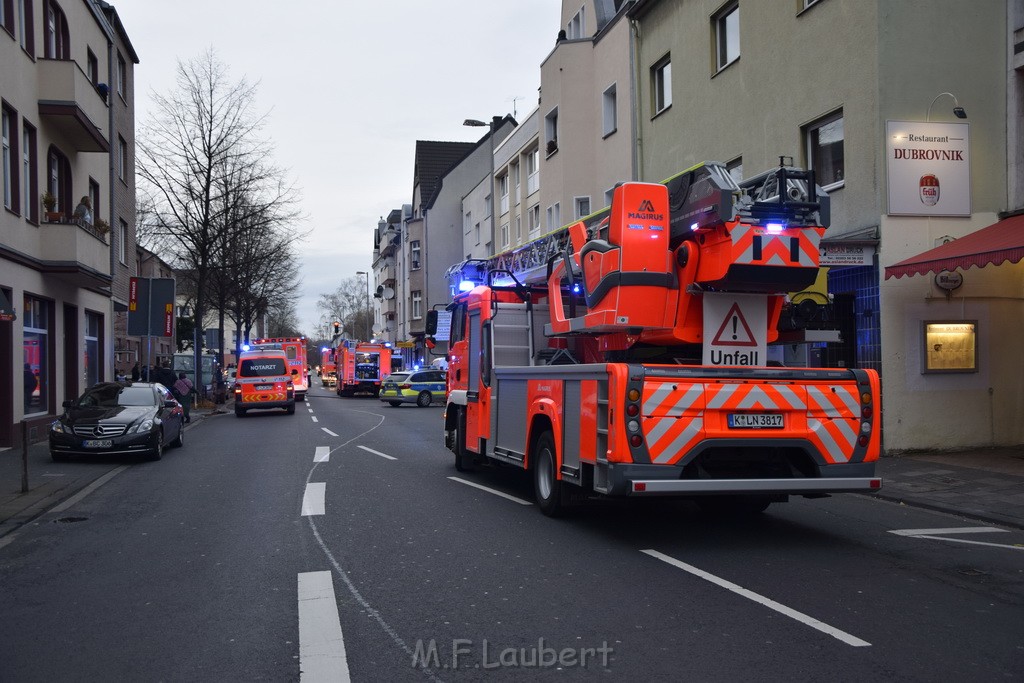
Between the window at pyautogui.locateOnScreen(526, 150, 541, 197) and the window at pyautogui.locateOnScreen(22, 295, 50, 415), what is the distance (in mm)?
18670

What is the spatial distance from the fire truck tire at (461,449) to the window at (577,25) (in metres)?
18.6

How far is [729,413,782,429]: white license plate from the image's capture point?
7.67 m

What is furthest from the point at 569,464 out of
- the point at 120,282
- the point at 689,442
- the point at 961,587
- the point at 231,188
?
the point at 231,188

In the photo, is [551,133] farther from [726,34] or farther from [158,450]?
[158,450]

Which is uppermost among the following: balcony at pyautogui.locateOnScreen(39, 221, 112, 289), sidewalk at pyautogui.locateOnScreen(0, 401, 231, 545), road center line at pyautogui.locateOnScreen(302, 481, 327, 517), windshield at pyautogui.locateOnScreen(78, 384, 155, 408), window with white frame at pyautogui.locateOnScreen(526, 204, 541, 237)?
window with white frame at pyautogui.locateOnScreen(526, 204, 541, 237)

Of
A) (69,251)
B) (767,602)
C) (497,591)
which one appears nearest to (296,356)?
(69,251)

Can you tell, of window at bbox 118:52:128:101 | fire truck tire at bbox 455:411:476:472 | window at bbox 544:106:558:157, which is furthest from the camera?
window at bbox 544:106:558:157

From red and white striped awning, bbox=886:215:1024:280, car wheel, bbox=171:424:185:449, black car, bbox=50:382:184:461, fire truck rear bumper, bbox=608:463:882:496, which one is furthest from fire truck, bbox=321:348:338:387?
fire truck rear bumper, bbox=608:463:882:496

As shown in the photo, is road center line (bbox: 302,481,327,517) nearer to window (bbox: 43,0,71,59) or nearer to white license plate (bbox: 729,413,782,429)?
white license plate (bbox: 729,413,782,429)

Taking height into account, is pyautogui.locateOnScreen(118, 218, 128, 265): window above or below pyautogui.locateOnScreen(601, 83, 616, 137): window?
below

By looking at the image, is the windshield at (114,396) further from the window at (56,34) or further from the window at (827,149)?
the window at (827,149)

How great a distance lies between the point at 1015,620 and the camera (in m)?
5.60

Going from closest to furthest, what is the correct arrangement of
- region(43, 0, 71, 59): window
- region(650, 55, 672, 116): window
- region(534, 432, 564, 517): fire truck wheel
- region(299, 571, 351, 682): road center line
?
region(299, 571, 351, 682): road center line < region(534, 432, 564, 517): fire truck wheel < region(43, 0, 71, 59): window < region(650, 55, 672, 116): window

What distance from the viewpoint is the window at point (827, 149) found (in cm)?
1527
